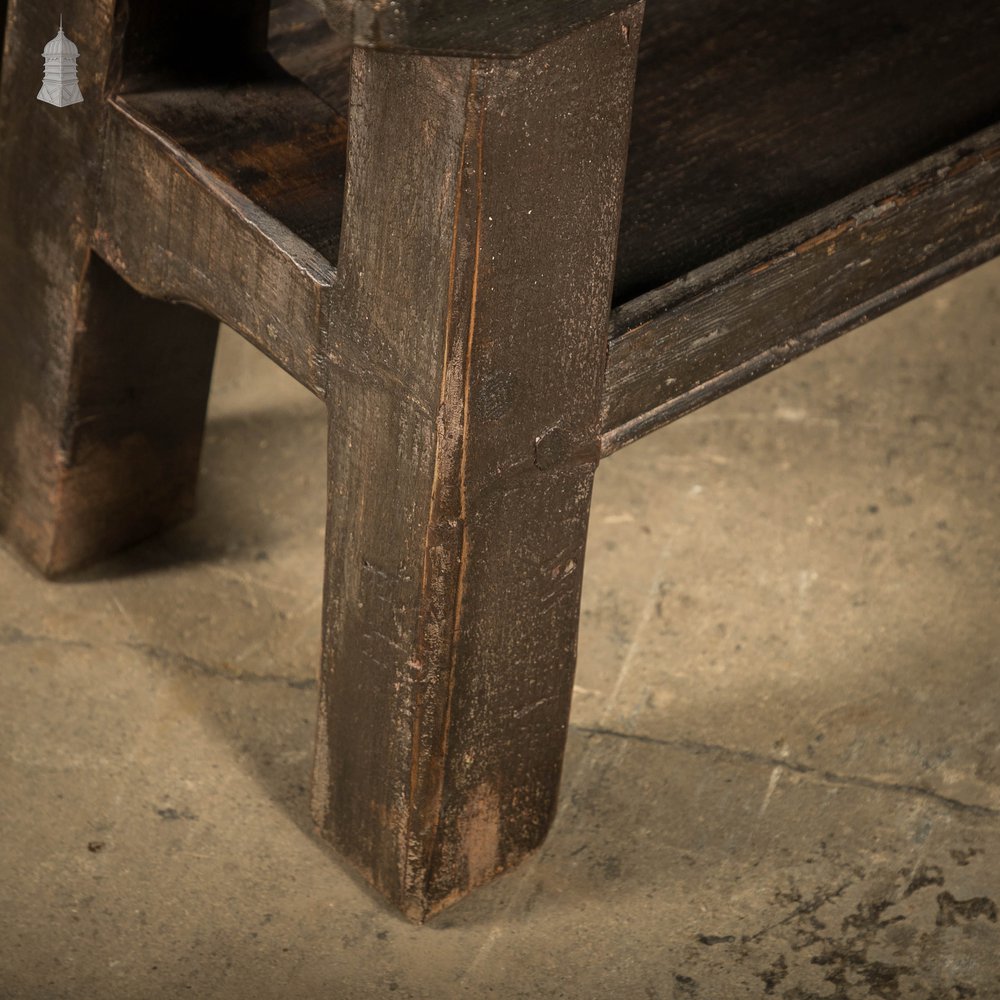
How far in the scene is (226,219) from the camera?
1775mm

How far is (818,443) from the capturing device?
8.71 ft

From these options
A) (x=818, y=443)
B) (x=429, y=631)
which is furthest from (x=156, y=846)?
(x=818, y=443)

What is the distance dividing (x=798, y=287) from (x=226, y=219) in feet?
1.79

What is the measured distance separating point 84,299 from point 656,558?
Answer: 0.81 meters

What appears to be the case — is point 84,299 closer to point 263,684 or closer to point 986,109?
point 263,684

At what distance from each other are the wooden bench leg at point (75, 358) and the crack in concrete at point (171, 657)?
119 mm

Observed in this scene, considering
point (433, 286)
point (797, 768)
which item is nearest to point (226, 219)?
point (433, 286)

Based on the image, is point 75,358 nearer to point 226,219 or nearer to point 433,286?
point 226,219

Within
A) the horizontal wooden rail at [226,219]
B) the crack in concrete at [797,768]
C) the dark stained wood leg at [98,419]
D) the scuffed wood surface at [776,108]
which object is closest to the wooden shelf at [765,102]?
the scuffed wood surface at [776,108]

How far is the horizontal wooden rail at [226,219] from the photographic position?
1.71 meters

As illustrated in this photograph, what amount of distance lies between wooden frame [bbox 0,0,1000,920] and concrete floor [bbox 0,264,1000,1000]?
117 millimetres

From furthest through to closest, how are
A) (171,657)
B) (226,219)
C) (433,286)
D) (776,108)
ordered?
(171,657) → (776,108) → (226,219) → (433,286)

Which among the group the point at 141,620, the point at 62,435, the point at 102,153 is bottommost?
the point at 141,620

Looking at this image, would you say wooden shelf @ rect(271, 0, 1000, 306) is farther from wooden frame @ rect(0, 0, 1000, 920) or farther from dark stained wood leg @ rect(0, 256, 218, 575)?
dark stained wood leg @ rect(0, 256, 218, 575)
